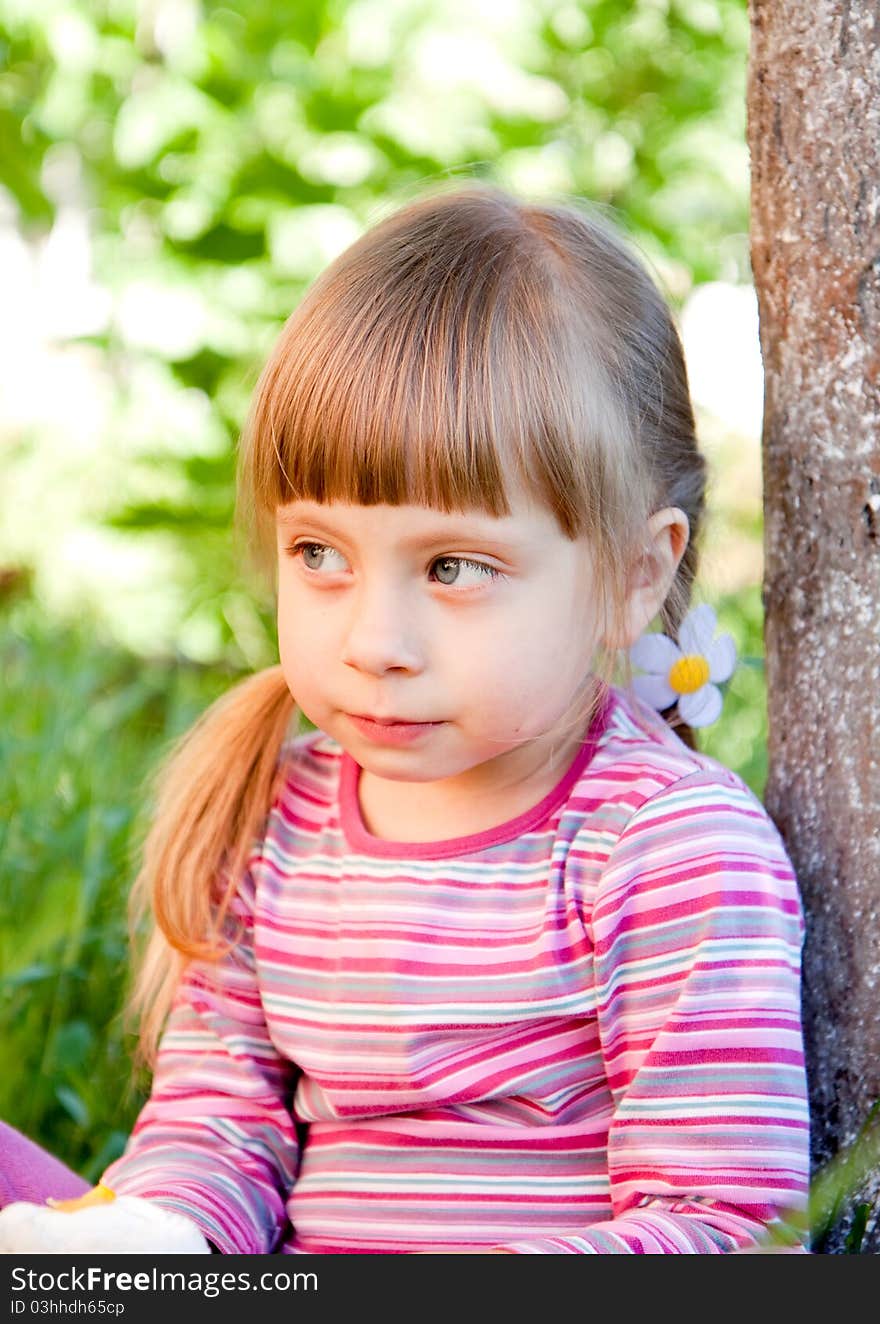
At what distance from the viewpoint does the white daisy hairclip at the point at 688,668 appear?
1616 millimetres

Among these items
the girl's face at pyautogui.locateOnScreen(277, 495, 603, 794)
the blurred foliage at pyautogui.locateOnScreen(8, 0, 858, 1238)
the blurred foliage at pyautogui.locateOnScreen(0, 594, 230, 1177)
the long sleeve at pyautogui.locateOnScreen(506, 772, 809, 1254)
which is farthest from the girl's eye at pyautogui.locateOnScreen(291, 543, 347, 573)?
the blurred foliage at pyautogui.locateOnScreen(8, 0, 858, 1238)

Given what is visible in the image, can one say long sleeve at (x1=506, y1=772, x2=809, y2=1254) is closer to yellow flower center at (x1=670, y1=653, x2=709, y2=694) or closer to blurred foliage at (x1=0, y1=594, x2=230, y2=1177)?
yellow flower center at (x1=670, y1=653, x2=709, y2=694)

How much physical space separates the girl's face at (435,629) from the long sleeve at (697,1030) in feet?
0.57

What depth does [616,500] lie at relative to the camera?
140cm

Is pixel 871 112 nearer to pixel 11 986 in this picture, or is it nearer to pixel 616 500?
pixel 616 500

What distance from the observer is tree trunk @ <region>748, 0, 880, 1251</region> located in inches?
56.5

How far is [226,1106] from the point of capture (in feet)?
5.32

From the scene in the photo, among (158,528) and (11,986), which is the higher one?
(158,528)

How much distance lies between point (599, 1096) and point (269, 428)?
71 cm

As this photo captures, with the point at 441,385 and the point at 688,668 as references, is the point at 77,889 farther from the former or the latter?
the point at 441,385

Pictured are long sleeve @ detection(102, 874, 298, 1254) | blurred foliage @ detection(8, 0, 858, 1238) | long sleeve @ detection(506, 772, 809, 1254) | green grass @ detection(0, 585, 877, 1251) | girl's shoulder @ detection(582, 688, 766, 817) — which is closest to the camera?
long sleeve @ detection(506, 772, 809, 1254)

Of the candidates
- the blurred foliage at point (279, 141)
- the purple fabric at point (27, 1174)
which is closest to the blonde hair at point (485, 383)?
the purple fabric at point (27, 1174)

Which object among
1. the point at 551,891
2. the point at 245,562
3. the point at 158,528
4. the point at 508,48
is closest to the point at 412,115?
the point at 508,48

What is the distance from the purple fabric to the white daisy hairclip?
2.58ft
